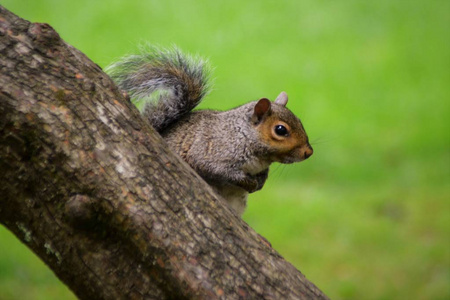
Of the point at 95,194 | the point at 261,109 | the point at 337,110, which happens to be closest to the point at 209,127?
the point at 261,109

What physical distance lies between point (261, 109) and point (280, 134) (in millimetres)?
134

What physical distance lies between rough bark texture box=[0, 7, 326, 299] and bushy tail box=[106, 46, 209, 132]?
65 cm

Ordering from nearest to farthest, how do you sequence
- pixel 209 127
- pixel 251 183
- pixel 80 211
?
pixel 80 211
pixel 251 183
pixel 209 127

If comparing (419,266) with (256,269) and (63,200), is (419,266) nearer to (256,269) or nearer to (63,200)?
(256,269)

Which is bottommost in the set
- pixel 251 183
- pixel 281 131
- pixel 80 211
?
A: pixel 80 211

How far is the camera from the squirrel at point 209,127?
2.66 m

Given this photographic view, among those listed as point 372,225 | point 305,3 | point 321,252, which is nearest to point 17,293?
point 321,252

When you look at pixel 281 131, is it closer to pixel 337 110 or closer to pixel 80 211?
pixel 80 211

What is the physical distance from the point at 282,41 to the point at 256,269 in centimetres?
467

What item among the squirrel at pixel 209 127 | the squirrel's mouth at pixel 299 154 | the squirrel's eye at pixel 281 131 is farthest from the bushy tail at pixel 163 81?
the squirrel's mouth at pixel 299 154

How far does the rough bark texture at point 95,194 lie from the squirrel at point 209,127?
67 cm

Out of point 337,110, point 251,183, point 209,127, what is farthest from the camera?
point 337,110

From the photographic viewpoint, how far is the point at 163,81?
269cm

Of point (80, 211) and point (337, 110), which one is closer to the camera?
point (80, 211)
